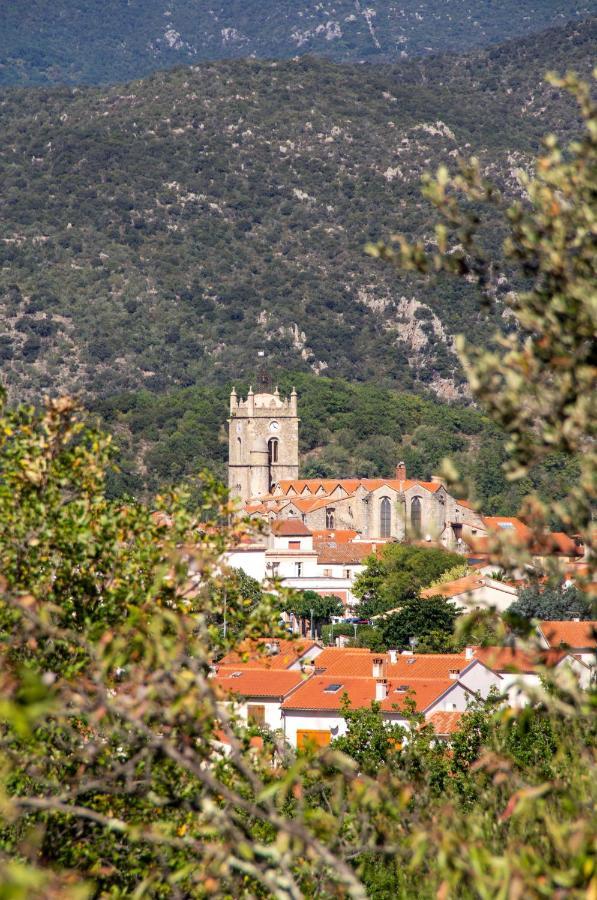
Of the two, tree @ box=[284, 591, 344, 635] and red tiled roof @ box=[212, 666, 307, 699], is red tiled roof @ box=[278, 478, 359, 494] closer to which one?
tree @ box=[284, 591, 344, 635]

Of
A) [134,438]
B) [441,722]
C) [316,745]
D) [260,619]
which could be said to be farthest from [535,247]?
[134,438]

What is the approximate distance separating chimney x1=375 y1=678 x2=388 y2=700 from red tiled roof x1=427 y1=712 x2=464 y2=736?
2093 mm

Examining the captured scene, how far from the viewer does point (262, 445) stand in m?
132

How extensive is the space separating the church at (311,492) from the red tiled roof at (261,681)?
54.2 m

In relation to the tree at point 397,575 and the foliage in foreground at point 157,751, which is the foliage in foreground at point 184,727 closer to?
the foliage in foreground at point 157,751

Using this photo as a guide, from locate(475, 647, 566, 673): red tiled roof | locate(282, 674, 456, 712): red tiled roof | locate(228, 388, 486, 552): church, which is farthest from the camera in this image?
locate(228, 388, 486, 552): church

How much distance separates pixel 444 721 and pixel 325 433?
121 meters

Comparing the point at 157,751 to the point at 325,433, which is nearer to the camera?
the point at 157,751

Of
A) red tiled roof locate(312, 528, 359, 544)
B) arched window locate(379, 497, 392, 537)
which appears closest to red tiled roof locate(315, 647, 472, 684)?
red tiled roof locate(312, 528, 359, 544)

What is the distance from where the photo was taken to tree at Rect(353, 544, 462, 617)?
85.4 meters

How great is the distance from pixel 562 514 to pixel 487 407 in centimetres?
78

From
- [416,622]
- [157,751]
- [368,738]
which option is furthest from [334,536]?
[157,751]

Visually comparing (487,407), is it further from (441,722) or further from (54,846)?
(441,722)

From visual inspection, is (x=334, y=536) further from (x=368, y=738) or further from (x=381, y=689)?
(x=368, y=738)
